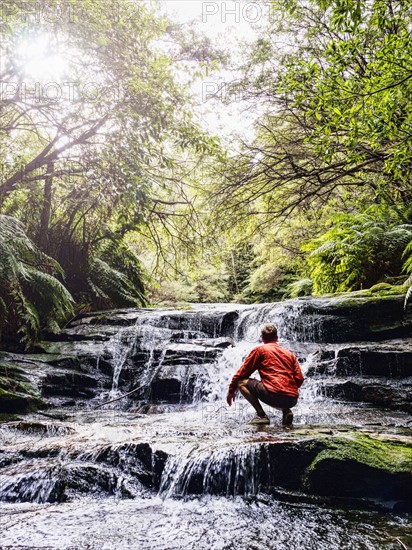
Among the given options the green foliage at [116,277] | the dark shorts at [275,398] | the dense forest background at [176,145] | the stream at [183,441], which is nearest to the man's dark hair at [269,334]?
the dark shorts at [275,398]

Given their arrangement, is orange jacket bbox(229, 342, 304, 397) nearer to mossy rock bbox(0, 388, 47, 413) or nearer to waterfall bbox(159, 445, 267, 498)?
waterfall bbox(159, 445, 267, 498)

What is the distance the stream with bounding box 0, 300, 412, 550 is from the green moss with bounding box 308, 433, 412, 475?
19 cm

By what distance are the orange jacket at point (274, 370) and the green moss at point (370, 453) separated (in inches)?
44.1

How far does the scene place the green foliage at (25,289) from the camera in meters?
6.64

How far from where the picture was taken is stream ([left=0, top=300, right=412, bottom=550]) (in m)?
2.70

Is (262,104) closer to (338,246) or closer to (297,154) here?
(297,154)

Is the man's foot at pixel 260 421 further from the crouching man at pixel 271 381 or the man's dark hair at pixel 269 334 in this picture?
the man's dark hair at pixel 269 334

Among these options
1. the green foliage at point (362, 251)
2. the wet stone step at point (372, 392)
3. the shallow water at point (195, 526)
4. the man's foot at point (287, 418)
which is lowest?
the shallow water at point (195, 526)

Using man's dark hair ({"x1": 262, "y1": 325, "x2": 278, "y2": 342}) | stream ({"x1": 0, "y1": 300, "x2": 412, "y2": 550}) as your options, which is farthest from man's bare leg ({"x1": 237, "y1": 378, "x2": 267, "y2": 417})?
man's dark hair ({"x1": 262, "y1": 325, "x2": 278, "y2": 342})

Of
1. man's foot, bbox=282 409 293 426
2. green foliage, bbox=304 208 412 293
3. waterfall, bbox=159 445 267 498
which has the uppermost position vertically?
green foliage, bbox=304 208 412 293

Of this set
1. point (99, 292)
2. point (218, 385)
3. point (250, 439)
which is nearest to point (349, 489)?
point (250, 439)

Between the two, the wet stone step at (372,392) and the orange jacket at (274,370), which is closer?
the orange jacket at (274,370)

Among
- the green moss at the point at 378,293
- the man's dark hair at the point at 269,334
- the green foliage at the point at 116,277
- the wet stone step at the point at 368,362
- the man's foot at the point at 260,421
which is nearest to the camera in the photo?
the man's foot at the point at 260,421

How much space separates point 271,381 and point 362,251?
19.5ft
